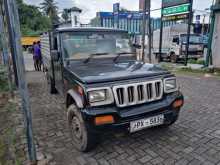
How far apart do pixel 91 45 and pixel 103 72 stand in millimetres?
982

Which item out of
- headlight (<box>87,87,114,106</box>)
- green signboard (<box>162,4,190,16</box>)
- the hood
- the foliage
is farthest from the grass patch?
the foliage

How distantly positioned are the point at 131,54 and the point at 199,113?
84.4 inches

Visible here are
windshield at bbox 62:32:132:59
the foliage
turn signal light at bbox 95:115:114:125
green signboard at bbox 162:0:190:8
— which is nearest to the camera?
turn signal light at bbox 95:115:114:125

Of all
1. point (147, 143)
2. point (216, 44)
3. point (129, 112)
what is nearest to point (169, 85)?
point (129, 112)

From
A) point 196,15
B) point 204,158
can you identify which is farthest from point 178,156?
point 196,15

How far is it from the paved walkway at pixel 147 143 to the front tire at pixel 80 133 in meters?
0.12

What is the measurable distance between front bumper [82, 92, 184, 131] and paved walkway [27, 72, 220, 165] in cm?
52

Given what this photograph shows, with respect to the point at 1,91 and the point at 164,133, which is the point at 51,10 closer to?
the point at 1,91

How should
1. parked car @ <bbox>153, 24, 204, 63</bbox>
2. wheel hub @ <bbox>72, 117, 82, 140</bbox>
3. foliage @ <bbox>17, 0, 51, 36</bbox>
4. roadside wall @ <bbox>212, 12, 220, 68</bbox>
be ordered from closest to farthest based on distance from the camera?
1. wheel hub @ <bbox>72, 117, 82, 140</bbox>
2. roadside wall @ <bbox>212, 12, 220, 68</bbox>
3. parked car @ <bbox>153, 24, 204, 63</bbox>
4. foliage @ <bbox>17, 0, 51, 36</bbox>

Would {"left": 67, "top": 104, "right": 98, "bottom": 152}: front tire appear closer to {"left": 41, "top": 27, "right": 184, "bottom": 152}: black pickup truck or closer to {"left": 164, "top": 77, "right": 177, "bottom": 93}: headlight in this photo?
{"left": 41, "top": 27, "right": 184, "bottom": 152}: black pickup truck

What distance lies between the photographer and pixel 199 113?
4.25 metres

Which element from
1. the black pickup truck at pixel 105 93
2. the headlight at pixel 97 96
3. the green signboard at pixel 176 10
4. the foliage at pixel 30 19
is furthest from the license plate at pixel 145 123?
the foliage at pixel 30 19

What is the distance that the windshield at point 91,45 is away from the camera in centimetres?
344

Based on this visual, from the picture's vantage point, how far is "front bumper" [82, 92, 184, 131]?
239cm
